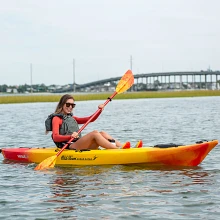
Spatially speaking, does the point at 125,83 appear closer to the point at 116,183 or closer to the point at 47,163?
the point at 47,163

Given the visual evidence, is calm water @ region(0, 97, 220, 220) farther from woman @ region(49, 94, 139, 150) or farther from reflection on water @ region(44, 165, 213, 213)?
woman @ region(49, 94, 139, 150)

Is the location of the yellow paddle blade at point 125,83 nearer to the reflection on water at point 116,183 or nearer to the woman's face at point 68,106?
A: the woman's face at point 68,106

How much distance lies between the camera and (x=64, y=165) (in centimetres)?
1038

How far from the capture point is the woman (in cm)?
1009

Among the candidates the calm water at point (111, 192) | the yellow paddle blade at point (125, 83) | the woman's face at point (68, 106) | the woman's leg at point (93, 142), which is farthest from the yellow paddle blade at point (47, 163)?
the yellow paddle blade at point (125, 83)

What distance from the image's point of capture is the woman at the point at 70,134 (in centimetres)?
1009

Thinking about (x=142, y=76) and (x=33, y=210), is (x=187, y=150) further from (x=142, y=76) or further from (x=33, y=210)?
(x=142, y=76)

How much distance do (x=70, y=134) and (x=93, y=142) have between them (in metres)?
0.45

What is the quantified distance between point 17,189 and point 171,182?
2.10 metres

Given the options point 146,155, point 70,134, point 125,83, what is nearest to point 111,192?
point 146,155

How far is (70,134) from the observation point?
34.2ft

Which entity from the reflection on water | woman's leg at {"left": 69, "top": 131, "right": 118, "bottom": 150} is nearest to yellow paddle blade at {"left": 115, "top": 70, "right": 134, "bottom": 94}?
woman's leg at {"left": 69, "top": 131, "right": 118, "bottom": 150}

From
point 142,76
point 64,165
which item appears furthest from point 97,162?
point 142,76

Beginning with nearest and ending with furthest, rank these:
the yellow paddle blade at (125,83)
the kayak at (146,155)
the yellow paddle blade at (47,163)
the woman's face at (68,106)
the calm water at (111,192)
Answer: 1. the calm water at (111,192)
2. the kayak at (146,155)
3. the yellow paddle blade at (47,163)
4. the woman's face at (68,106)
5. the yellow paddle blade at (125,83)
